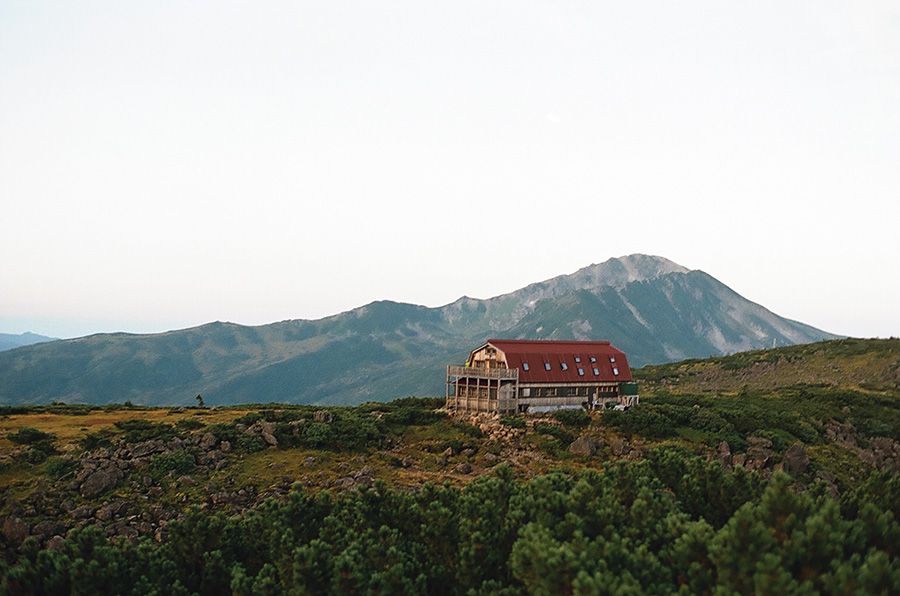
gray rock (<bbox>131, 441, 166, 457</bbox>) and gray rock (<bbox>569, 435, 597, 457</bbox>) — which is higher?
gray rock (<bbox>131, 441, 166, 457</bbox>)

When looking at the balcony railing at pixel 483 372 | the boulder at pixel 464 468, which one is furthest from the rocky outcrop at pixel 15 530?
the balcony railing at pixel 483 372

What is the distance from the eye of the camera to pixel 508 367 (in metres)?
62.9

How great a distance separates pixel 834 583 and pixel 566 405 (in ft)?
168

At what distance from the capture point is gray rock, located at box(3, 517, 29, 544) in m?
36.0

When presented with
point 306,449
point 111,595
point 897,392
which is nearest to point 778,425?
point 897,392

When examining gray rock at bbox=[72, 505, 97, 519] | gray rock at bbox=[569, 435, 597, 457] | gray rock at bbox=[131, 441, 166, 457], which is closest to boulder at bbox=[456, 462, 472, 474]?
gray rock at bbox=[569, 435, 597, 457]

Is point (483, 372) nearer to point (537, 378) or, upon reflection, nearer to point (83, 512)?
point (537, 378)

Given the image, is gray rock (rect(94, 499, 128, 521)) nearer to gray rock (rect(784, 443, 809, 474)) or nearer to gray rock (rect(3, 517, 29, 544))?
gray rock (rect(3, 517, 29, 544))

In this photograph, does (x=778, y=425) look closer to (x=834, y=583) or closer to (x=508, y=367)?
(x=508, y=367)

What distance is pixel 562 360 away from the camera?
67188mm

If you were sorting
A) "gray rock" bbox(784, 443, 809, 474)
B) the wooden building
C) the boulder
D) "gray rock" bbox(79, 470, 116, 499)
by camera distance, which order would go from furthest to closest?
1. the wooden building
2. "gray rock" bbox(784, 443, 809, 474)
3. the boulder
4. "gray rock" bbox(79, 470, 116, 499)

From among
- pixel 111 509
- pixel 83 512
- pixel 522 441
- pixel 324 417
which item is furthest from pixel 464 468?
pixel 83 512

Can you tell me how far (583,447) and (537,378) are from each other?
10.4 m

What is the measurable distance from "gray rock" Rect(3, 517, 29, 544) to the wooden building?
36.6 metres
